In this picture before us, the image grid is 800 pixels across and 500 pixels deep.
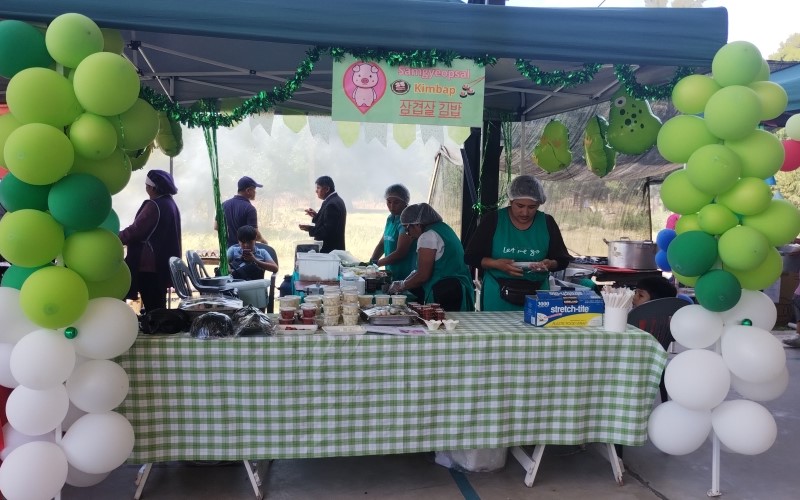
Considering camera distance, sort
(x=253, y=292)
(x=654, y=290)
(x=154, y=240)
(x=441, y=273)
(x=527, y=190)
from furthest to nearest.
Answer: (x=253, y=292), (x=154, y=240), (x=441, y=273), (x=654, y=290), (x=527, y=190)

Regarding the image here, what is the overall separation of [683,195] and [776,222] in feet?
1.38

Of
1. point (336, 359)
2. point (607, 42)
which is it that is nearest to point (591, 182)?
point (607, 42)

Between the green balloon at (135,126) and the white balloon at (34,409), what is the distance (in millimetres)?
1050

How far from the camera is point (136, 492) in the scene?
2.78m

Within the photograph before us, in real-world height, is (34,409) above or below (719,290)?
below

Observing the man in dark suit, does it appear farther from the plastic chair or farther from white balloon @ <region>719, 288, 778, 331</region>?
white balloon @ <region>719, 288, 778, 331</region>

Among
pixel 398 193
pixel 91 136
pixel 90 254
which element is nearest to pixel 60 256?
pixel 90 254

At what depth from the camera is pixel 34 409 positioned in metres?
2.32

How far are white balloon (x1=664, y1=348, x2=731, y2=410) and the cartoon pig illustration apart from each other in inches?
77.9

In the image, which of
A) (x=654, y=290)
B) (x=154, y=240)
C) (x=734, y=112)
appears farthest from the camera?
(x=154, y=240)

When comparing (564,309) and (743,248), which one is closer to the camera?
(743,248)

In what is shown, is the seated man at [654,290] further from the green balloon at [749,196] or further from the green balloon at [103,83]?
the green balloon at [103,83]

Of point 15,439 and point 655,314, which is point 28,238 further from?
point 655,314

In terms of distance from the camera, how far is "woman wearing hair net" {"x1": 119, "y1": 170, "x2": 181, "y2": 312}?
464cm
